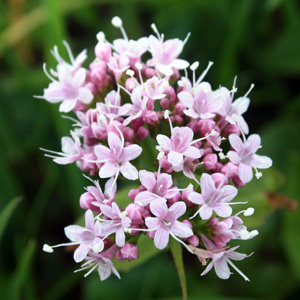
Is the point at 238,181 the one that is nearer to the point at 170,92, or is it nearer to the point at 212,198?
the point at 212,198

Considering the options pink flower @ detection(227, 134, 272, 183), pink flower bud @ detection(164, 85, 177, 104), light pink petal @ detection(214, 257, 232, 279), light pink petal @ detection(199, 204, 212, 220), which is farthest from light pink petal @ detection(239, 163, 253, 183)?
pink flower bud @ detection(164, 85, 177, 104)

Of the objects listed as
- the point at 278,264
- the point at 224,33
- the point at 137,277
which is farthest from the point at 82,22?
the point at 278,264

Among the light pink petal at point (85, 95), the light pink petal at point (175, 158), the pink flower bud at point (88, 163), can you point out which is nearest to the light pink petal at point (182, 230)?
the light pink petal at point (175, 158)

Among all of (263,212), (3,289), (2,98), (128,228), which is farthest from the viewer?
(2,98)

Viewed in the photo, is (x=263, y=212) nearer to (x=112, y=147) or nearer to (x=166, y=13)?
(x=112, y=147)

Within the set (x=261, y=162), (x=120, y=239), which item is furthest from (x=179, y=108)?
(x=120, y=239)

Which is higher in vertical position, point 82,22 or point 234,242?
point 82,22

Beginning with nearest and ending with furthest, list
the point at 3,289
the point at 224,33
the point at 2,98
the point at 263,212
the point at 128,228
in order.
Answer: the point at 128,228 → the point at 263,212 → the point at 3,289 → the point at 224,33 → the point at 2,98

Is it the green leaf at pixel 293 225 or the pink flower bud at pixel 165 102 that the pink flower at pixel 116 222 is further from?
the green leaf at pixel 293 225
